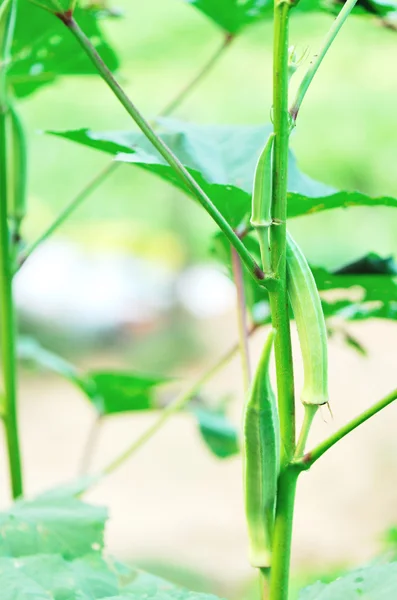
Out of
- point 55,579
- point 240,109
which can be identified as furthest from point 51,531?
point 240,109

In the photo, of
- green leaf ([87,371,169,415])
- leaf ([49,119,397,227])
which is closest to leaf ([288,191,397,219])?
leaf ([49,119,397,227])

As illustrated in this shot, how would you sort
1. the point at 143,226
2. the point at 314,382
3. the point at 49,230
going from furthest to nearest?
the point at 143,226 → the point at 49,230 → the point at 314,382

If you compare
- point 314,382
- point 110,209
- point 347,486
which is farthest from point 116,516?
point 314,382

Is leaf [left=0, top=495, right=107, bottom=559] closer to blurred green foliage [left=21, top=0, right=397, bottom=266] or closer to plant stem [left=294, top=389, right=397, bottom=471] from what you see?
plant stem [left=294, top=389, right=397, bottom=471]

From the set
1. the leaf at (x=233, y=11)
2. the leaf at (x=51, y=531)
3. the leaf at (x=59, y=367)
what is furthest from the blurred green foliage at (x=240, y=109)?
the leaf at (x=51, y=531)

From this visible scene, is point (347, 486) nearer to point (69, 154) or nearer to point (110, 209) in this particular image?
point (110, 209)

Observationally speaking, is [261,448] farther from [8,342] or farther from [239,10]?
[239,10]
